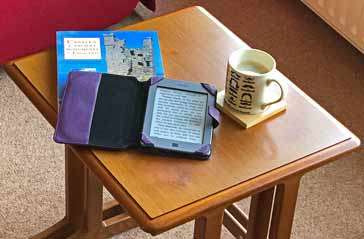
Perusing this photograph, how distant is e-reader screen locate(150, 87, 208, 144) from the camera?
113 centimetres

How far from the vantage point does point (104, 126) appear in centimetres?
114

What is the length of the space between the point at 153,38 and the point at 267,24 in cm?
101

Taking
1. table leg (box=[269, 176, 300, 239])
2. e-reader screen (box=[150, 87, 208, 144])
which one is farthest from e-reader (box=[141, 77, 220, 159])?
table leg (box=[269, 176, 300, 239])

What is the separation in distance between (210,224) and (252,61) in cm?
28

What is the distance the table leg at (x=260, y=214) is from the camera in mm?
1257

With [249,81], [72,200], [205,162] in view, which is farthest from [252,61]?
[72,200]

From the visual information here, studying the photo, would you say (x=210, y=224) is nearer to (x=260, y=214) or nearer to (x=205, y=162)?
(x=205, y=162)

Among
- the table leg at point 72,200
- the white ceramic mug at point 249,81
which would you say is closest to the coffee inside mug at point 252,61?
the white ceramic mug at point 249,81

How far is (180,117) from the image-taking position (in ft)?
3.82

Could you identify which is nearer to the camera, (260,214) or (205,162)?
(205,162)

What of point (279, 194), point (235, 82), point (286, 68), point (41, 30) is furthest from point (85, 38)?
point (286, 68)

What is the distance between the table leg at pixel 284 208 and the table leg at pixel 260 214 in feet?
0.06

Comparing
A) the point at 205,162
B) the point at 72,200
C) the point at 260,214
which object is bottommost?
the point at 72,200

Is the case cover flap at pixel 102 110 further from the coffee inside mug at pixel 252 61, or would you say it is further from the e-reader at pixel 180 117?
the coffee inside mug at pixel 252 61
